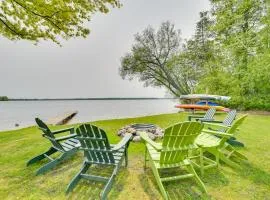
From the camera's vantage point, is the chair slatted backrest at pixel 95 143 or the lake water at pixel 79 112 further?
the lake water at pixel 79 112

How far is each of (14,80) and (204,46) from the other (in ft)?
136

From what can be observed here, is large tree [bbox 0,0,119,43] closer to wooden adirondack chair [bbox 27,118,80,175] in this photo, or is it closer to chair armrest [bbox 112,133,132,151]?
wooden adirondack chair [bbox 27,118,80,175]

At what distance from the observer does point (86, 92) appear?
208 feet

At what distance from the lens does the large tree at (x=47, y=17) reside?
22.9 ft

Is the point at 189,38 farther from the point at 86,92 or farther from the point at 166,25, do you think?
the point at 86,92

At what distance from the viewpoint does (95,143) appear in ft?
9.82

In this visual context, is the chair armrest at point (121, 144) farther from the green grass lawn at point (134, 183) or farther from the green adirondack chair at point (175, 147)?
the green grass lawn at point (134, 183)

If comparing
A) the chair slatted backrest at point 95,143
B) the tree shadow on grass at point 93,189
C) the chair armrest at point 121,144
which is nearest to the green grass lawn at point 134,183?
the tree shadow on grass at point 93,189

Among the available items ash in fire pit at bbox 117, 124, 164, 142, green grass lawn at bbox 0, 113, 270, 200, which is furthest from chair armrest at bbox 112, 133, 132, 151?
ash in fire pit at bbox 117, 124, 164, 142

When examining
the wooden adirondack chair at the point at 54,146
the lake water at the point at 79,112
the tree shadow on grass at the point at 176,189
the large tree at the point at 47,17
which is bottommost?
the lake water at the point at 79,112

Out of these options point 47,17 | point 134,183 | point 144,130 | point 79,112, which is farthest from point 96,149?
point 79,112

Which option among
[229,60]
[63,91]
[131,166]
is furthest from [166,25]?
[63,91]

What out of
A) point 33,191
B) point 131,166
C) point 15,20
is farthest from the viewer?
point 15,20

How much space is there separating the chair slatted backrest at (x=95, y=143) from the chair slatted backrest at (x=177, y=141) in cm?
88
